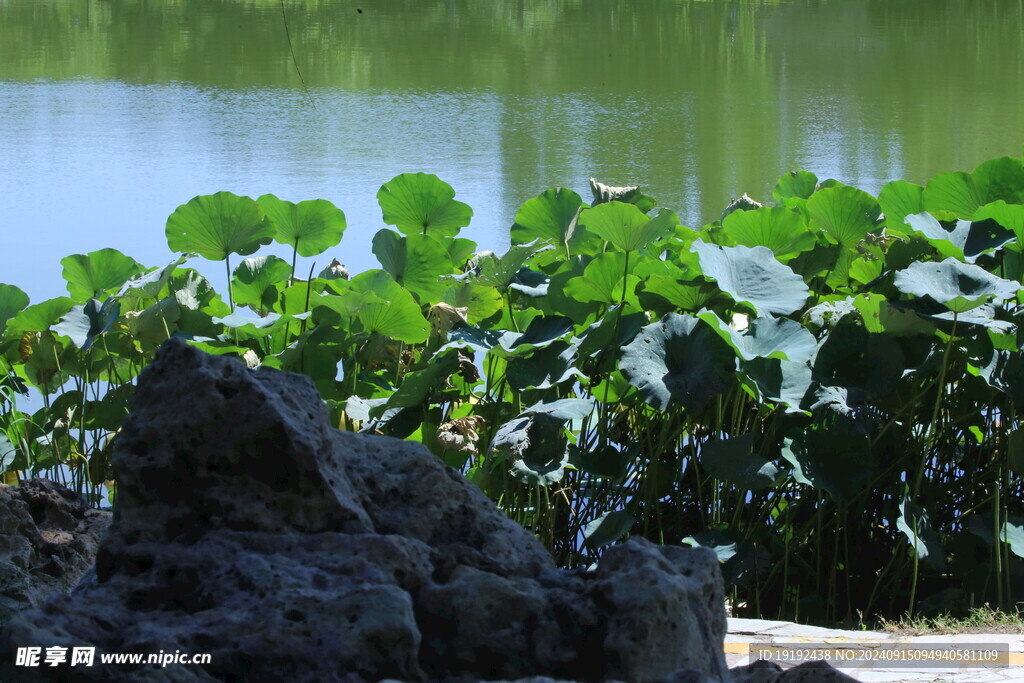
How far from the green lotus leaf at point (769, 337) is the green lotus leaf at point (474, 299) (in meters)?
0.50

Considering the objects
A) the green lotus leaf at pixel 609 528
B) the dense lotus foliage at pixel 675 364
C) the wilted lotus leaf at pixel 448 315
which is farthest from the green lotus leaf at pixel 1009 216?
the wilted lotus leaf at pixel 448 315

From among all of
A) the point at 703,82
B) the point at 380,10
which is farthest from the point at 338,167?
the point at 380,10

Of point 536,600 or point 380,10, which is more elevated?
point 380,10

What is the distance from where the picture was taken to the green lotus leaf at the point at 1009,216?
74.1 inches

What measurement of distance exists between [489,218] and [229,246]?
1.79m

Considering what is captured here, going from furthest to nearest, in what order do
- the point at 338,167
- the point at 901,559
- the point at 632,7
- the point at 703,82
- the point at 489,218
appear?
the point at 632,7 < the point at 703,82 < the point at 338,167 < the point at 489,218 < the point at 901,559

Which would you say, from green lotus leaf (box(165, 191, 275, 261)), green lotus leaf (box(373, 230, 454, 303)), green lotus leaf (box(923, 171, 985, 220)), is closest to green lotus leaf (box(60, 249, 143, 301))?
green lotus leaf (box(165, 191, 275, 261))

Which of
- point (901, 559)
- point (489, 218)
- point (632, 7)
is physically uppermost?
point (632, 7)

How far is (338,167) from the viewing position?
4.43 m

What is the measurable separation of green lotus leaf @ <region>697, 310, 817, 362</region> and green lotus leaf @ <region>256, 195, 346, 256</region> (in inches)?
29.4

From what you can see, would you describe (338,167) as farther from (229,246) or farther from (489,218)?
(229,246)

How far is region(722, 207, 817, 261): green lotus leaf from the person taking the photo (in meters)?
1.96

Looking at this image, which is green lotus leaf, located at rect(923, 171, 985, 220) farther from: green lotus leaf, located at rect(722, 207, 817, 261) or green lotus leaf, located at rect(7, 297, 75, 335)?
green lotus leaf, located at rect(7, 297, 75, 335)

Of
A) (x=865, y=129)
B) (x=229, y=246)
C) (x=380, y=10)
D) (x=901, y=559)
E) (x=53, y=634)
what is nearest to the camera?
(x=53, y=634)
